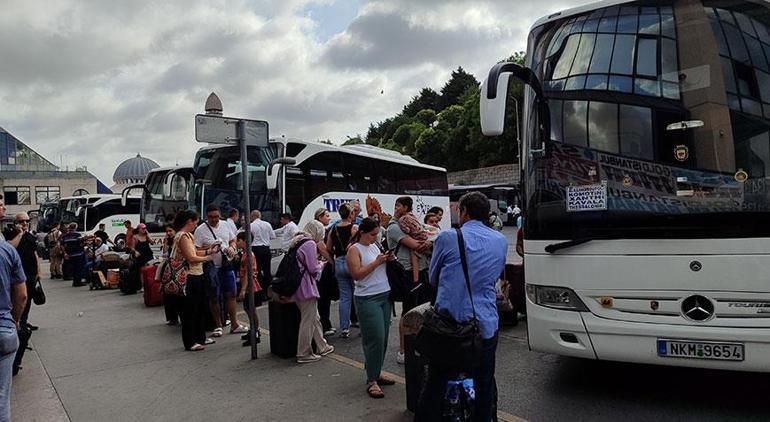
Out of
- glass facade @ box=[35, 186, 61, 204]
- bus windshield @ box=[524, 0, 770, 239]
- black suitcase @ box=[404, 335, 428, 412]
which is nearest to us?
bus windshield @ box=[524, 0, 770, 239]

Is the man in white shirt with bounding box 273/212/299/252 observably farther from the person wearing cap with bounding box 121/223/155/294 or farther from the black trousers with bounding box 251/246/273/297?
the person wearing cap with bounding box 121/223/155/294

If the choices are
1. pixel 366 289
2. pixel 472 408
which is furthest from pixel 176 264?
pixel 472 408

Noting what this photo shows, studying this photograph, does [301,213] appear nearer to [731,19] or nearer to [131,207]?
[731,19]

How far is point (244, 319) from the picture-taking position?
9453 mm

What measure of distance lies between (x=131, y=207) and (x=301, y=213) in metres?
17.2

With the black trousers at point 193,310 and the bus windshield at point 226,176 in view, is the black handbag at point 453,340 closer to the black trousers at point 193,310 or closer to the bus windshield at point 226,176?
the black trousers at point 193,310

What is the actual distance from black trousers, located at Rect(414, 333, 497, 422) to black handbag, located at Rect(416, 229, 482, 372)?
0.32 feet

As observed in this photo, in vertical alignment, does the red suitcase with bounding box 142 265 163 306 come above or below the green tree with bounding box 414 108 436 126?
below

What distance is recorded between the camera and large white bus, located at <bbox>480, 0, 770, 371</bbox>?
416 centimetres

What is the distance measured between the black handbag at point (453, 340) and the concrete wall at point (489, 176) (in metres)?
40.0

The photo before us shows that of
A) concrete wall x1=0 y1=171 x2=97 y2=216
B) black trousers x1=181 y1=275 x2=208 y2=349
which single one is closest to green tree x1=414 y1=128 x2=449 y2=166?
concrete wall x1=0 y1=171 x2=97 y2=216

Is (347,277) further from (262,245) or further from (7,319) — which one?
(7,319)

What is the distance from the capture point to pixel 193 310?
725 cm

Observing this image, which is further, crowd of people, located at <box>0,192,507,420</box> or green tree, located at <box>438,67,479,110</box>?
green tree, located at <box>438,67,479,110</box>
